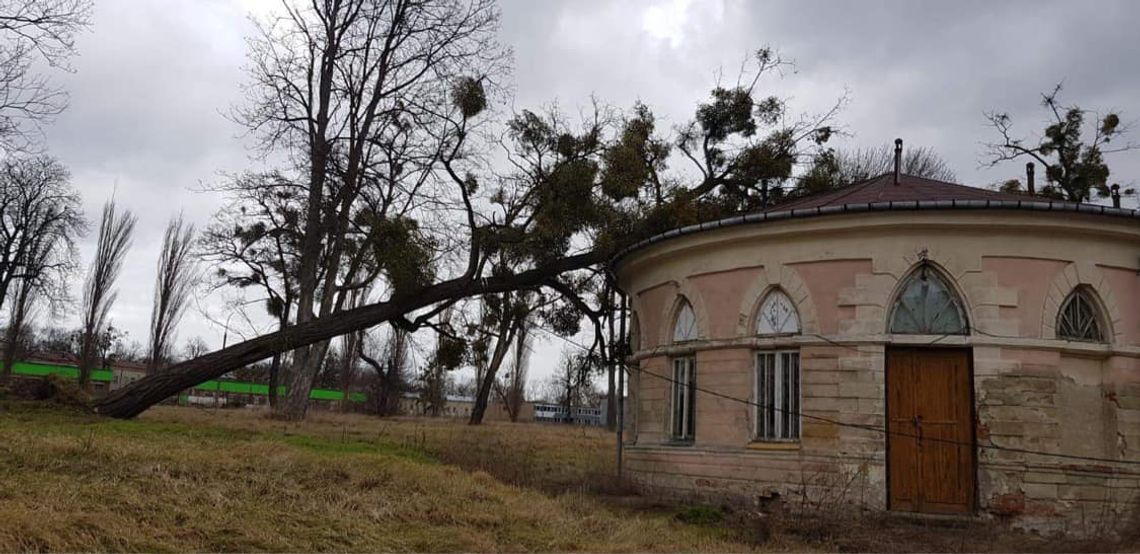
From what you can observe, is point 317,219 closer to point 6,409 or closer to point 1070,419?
point 6,409

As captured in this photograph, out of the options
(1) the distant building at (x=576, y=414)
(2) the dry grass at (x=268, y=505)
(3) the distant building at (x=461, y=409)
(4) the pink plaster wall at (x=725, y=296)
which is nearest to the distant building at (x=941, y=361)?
(4) the pink plaster wall at (x=725, y=296)

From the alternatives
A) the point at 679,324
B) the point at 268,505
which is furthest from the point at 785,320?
the point at 268,505

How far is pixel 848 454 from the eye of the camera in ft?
35.3

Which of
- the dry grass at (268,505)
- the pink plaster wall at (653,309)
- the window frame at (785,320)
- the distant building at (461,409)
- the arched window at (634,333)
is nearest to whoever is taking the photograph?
the dry grass at (268,505)

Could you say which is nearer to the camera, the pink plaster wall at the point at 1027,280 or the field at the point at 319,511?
the field at the point at 319,511

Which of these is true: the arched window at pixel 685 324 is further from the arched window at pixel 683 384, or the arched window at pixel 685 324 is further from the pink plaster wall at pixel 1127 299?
the pink plaster wall at pixel 1127 299

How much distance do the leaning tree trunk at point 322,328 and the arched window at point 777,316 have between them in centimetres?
544

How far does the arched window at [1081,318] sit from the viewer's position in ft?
35.8

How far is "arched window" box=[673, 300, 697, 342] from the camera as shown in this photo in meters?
13.0

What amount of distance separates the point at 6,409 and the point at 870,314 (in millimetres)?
14190

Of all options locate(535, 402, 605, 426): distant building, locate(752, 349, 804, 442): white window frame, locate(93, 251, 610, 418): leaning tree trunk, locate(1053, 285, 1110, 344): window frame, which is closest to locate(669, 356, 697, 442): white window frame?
locate(752, 349, 804, 442): white window frame

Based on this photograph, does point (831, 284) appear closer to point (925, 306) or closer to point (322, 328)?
point (925, 306)

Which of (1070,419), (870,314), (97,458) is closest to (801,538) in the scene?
(870,314)

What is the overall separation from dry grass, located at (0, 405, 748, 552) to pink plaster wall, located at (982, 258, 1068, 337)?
15.7 ft
